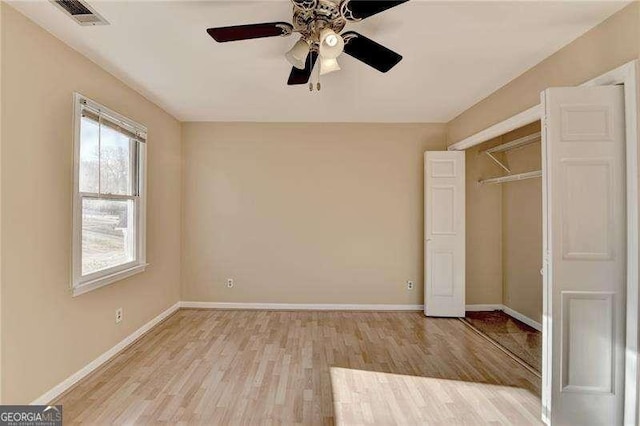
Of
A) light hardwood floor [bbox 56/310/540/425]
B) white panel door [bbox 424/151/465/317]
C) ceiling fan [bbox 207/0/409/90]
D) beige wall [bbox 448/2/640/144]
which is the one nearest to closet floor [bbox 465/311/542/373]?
light hardwood floor [bbox 56/310/540/425]

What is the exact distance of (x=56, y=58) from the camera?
8.14 feet

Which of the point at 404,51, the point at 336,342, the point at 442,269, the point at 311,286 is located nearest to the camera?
the point at 404,51

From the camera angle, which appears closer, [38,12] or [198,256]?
[38,12]

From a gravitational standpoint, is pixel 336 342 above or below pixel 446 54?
below

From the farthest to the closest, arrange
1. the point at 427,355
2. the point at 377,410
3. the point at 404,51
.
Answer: the point at 427,355 → the point at 404,51 → the point at 377,410

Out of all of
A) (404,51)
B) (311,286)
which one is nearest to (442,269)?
(311,286)

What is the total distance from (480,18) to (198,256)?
4.23 metres

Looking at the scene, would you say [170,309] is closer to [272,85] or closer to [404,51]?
[272,85]

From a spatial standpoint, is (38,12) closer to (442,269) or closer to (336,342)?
(336,342)

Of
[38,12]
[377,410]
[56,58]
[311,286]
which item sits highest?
[38,12]

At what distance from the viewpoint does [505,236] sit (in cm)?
472

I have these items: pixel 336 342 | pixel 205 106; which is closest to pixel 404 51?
pixel 205 106

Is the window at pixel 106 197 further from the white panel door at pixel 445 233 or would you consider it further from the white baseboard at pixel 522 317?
the white baseboard at pixel 522 317

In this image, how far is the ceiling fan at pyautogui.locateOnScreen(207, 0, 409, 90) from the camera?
5.65 feet
